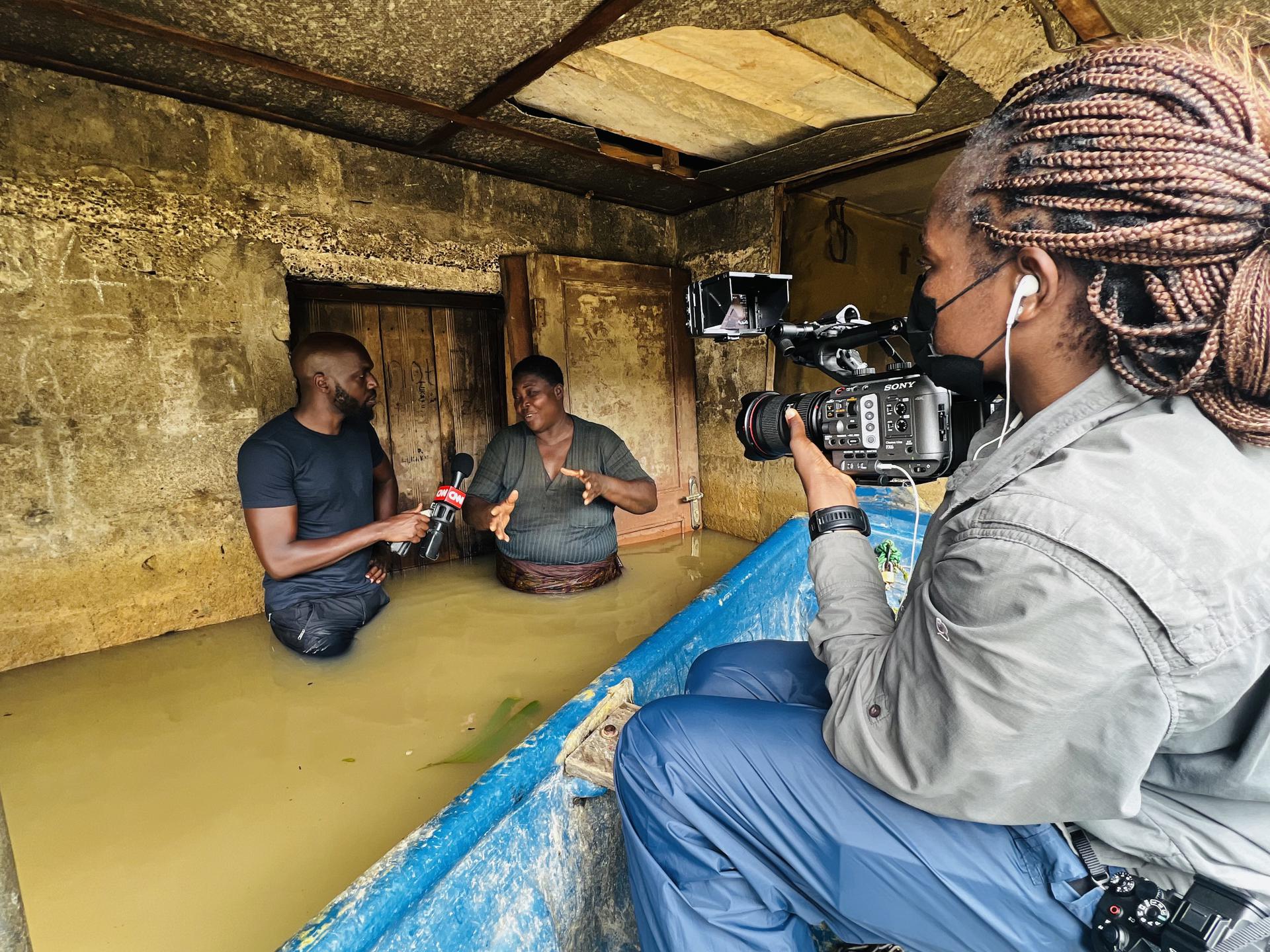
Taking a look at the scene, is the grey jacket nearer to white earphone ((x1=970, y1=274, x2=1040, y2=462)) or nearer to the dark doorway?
white earphone ((x1=970, y1=274, x2=1040, y2=462))

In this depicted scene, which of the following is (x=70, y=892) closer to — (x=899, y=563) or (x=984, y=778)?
(x=984, y=778)

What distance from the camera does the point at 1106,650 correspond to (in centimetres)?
65

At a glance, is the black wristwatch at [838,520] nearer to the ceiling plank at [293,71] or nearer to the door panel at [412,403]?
the ceiling plank at [293,71]

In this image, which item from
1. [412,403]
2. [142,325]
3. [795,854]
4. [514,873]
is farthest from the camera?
[412,403]

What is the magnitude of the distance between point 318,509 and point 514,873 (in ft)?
5.75

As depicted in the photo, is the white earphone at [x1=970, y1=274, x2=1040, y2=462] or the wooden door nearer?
the white earphone at [x1=970, y1=274, x2=1040, y2=462]

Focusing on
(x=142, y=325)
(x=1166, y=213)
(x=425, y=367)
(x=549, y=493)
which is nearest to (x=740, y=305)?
(x=1166, y=213)

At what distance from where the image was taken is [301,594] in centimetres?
235

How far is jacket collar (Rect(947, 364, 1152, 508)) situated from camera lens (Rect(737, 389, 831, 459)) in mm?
573

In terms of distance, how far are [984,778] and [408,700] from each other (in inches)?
68.9

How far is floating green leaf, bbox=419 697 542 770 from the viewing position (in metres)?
1.71

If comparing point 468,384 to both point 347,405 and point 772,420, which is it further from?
point 772,420

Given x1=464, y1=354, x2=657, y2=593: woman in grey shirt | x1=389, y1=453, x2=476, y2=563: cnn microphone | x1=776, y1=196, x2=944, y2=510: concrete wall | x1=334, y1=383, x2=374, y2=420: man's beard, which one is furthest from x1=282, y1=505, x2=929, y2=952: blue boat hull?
x1=776, y1=196, x2=944, y2=510: concrete wall

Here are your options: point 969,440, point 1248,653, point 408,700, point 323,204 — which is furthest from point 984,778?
point 323,204
